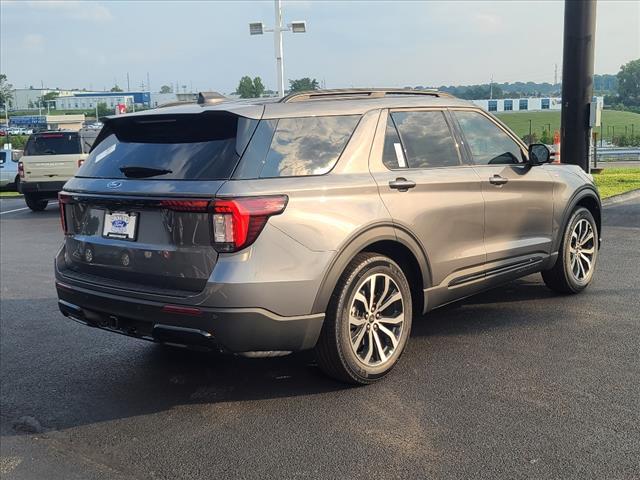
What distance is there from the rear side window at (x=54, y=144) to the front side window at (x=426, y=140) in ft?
43.0

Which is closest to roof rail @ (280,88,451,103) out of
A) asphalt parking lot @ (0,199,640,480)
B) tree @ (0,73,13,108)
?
asphalt parking lot @ (0,199,640,480)

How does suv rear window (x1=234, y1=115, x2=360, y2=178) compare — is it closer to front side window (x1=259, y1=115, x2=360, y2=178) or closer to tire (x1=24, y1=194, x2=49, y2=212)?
front side window (x1=259, y1=115, x2=360, y2=178)

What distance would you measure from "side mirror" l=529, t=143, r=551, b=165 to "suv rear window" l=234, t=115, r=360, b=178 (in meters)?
2.01

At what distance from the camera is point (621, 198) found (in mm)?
13250

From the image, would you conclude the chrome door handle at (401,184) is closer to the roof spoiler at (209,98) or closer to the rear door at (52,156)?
the roof spoiler at (209,98)

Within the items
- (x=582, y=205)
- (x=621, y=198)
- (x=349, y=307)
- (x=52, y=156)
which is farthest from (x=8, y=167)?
(x=349, y=307)

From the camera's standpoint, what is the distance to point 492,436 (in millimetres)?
3488

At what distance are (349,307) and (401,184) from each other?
0.90 m

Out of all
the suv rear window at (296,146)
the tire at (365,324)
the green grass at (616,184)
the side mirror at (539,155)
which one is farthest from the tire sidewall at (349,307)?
the green grass at (616,184)

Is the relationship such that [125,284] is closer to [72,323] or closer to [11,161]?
[72,323]

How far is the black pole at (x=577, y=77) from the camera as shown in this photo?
1274 centimetres

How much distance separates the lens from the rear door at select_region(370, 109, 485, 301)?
4.37 meters

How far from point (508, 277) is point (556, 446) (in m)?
2.17

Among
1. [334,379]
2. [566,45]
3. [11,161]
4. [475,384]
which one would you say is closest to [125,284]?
[334,379]
